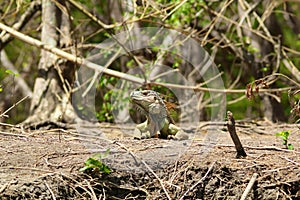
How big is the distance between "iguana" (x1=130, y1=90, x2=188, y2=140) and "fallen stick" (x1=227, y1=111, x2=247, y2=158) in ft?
3.76

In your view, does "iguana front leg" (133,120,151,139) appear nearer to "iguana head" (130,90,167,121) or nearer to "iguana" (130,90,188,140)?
"iguana" (130,90,188,140)

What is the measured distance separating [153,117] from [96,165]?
5.07ft

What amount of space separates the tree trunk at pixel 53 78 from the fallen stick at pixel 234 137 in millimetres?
4100

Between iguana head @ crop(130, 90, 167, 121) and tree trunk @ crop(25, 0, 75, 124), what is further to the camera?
tree trunk @ crop(25, 0, 75, 124)

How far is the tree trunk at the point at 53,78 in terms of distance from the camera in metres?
8.40

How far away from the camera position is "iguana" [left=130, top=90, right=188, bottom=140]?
5562 mm

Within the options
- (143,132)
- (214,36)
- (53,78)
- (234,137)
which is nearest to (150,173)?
(234,137)

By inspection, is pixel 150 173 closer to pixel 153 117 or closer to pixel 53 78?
pixel 153 117

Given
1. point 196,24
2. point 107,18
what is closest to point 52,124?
point 196,24

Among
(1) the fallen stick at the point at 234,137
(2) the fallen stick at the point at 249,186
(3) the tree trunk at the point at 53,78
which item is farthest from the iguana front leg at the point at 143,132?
(3) the tree trunk at the point at 53,78

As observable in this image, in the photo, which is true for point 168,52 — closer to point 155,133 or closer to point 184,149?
point 155,133

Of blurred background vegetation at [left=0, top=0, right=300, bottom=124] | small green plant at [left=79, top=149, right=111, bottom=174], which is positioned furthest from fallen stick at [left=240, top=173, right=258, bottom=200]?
blurred background vegetation at [left=0, top=0, right=300, bottom=124]

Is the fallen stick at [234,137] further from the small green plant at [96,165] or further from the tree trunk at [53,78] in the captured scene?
the tree trunk at [53,78]

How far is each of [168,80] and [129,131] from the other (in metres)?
2.10
